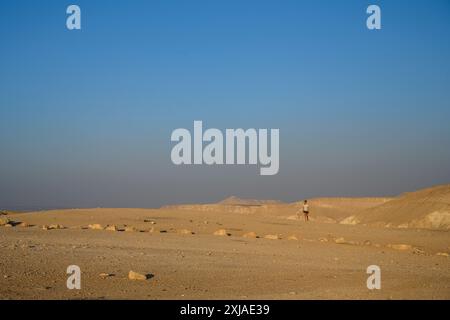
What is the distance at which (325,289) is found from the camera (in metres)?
10.8

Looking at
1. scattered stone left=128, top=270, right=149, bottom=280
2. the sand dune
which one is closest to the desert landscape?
scattered stone left=128, top=270, right=149, bottom=280

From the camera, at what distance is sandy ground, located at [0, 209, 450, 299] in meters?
10.4

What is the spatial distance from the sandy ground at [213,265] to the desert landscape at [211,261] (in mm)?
23

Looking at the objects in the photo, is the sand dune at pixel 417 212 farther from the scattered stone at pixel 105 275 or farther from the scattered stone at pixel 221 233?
the scattered stone at pixel 105 275

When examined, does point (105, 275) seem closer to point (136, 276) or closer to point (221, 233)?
point (136, 276)

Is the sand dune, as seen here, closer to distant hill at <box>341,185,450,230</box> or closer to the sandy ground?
distant hill at <box>341,185,450,230</box>

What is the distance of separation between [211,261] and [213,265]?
730 mm

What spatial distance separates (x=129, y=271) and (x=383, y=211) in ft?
104

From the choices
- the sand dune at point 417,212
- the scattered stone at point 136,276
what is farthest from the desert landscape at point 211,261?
the sand dune at point 417,212

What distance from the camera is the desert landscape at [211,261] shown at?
34.5 feet

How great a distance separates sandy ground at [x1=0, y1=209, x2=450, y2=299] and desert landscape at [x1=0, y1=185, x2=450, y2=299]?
0.9 inches

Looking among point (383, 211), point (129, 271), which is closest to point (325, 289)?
point (129, 271)

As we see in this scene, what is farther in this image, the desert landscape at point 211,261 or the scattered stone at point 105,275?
the scattered stone at point 105,275
